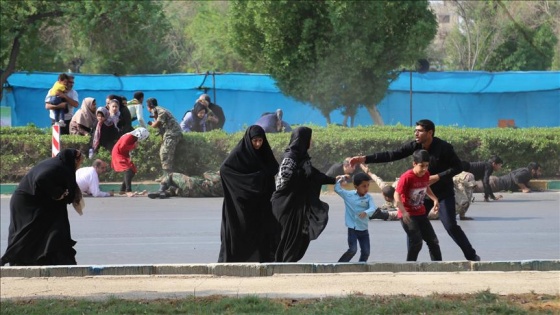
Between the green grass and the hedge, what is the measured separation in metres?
11.0

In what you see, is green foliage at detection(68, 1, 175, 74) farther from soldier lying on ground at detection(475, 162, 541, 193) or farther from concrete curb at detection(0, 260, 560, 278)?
concrete curb at detection(0, 260, 560, 278)

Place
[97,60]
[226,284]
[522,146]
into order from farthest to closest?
1. [97,60]
2. [522,146]
3. [226,284]

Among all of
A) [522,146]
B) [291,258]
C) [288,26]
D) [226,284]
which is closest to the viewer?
[226,284]

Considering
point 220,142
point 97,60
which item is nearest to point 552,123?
point 220,142

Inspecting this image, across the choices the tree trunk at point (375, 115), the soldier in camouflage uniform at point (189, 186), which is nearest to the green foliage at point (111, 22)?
the tree trunk at point (375, 115)

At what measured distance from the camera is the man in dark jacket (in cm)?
934

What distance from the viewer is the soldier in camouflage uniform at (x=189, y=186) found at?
685 inches

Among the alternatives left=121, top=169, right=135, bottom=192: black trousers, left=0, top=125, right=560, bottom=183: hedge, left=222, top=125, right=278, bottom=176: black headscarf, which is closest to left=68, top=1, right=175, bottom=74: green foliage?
left=0, top=125, right=560, bottom=183: hedge

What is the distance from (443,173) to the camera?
9.32 meters

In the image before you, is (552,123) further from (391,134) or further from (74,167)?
(74,167)

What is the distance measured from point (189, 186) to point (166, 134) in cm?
137

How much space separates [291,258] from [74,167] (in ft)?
7.41

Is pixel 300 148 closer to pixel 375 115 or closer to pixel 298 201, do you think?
pixel 298 201

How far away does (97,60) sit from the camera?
39.9 meters
